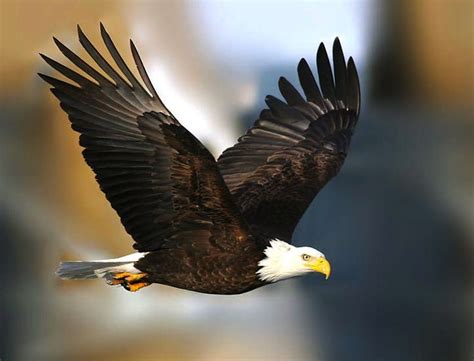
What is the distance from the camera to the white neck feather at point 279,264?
9.23ft

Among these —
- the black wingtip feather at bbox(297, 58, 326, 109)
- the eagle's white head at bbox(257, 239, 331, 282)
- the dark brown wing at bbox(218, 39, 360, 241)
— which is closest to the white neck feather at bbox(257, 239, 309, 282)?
the eagle's white head at bbox(257, 239, 331, 282)

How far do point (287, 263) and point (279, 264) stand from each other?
1.2 inches

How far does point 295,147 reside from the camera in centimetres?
356

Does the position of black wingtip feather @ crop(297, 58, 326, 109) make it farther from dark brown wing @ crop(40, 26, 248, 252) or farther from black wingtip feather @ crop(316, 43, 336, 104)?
dark brown wing @ crop(40, 26, 248, 252)

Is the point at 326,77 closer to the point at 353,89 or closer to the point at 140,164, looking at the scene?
the point at 353,89

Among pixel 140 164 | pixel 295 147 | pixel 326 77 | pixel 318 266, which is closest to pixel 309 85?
pixel 326 77

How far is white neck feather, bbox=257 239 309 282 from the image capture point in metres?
2.81

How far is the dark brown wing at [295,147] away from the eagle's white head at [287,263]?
0.25 meters

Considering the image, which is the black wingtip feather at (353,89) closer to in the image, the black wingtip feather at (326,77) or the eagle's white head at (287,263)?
the black wingtip feather at (326,77)

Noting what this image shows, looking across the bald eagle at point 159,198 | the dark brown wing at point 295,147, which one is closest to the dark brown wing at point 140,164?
the bald eagle at point 159,198

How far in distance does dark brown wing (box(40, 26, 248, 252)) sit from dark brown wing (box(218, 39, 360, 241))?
393mm

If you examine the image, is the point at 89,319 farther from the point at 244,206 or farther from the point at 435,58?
the point at 244,206

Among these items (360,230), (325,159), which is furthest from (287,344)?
(325,159)

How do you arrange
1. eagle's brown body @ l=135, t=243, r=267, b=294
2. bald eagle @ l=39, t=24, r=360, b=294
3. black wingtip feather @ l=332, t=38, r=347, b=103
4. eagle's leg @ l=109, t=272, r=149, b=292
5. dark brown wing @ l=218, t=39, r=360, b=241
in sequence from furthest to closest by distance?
black wingtip feather @ l=332, t=38, r=347, b=103 → dark brown wing @ l=218, t=39, r=360, b=241 → eagle's leg @ l=109, t=272, r=149, b=292 → eagle's brown body @ l=135, t=243, r=267, b=294 → bald eagle @ l=39, t=24, r=360, b=294
